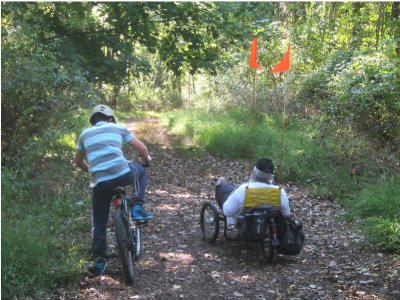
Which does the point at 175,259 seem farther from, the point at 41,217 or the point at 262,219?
the point at 41,217

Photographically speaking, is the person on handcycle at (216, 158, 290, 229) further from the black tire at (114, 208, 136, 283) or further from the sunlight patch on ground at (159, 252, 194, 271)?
the black tire at (114, 208, 136, 283)

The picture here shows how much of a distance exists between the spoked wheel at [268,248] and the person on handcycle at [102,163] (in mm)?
1884

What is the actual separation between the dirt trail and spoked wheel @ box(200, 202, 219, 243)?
13cm

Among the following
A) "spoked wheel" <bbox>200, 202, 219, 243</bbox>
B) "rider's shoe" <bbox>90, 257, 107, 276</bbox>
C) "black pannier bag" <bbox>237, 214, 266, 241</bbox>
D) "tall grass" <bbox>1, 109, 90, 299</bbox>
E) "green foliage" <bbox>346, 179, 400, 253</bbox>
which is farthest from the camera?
"spoked wheel" <bbox>200, 202, 219, 243</bbox>

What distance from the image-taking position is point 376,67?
34.2 feet

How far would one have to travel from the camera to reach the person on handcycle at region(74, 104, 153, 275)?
5.25m

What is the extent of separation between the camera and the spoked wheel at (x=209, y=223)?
6.77 meters

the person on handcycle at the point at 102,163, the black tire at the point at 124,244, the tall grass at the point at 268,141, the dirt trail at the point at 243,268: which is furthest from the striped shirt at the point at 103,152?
the tall grass at the point at 268,141

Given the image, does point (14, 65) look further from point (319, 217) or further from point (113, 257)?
point (319, 217)

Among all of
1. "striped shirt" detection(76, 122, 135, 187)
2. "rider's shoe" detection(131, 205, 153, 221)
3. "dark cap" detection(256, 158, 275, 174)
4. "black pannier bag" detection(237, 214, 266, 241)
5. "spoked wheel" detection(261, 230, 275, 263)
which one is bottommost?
"spoked wheel" detection(261, 230, 275, 263)

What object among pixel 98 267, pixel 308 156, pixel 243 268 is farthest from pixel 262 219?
pixel 308 156

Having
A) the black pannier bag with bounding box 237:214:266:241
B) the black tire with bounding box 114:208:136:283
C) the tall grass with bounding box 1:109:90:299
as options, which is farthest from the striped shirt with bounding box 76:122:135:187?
the black pannier bag with bounding box 237:214:266:241

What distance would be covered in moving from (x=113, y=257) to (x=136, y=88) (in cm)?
2664

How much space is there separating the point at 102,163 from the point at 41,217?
1.19 metres
